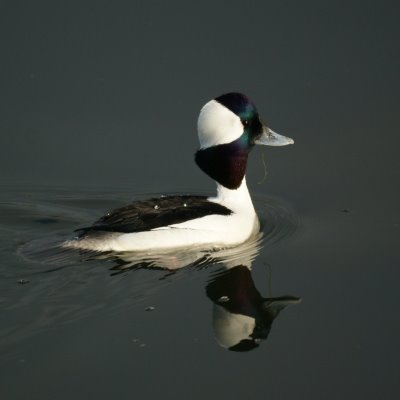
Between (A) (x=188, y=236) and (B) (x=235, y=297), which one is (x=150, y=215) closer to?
(A) (x=188, y=236)

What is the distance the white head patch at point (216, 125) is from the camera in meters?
8.90

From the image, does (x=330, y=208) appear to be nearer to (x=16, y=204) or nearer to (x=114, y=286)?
(x=114, y=286)

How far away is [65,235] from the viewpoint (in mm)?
9070

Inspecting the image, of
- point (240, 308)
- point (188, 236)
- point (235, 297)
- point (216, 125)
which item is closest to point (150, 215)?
point (188, 236)

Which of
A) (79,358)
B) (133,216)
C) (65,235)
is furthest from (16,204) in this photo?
(79,358)

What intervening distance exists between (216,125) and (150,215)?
1213 millimetres

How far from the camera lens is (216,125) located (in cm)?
895

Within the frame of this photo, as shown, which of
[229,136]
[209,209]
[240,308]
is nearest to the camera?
[240,308]

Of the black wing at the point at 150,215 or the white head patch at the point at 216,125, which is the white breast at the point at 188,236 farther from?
the white head patch at the point at 216,125

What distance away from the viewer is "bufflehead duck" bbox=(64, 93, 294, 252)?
8.49m

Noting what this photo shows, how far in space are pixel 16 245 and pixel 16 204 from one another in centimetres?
111

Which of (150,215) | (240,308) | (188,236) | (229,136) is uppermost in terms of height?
(229,136)

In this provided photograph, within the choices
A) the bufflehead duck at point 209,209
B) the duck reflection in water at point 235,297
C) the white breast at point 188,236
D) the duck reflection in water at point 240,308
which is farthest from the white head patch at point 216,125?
the duck reflection in water at point 240,308

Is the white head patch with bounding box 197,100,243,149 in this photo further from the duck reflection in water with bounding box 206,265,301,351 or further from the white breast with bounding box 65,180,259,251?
the duck reflection in water with bounding box 206,265,301,351
